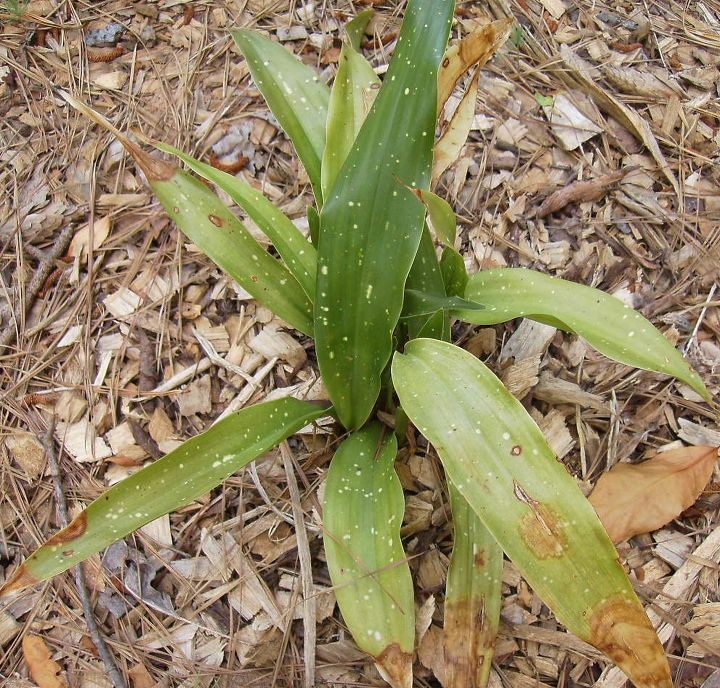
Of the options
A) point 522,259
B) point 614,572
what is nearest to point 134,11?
point 522,259

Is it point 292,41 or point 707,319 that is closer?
point 707,319

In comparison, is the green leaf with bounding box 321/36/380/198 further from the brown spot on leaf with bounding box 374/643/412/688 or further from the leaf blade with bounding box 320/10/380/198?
the brown spot on leaf with bounding box 374/643/412/688

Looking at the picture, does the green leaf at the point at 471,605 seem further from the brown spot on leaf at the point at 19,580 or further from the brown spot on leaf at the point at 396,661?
the brown spot on leaf at the point at 19,580

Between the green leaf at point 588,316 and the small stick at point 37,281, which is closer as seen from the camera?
the green leaf at point 588,316

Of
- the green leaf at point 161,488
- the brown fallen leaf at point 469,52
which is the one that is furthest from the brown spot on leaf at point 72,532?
the brown fallen leaf at point 469,52

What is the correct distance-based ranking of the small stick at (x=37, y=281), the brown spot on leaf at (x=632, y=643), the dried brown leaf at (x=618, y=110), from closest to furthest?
the brown spot on leaf at (x=632, y=643) → the small stick at (x=37, y=281) → the dried brown leaf at (x=618, y=110)

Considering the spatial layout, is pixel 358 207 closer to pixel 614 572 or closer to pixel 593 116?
pixel 614 572
